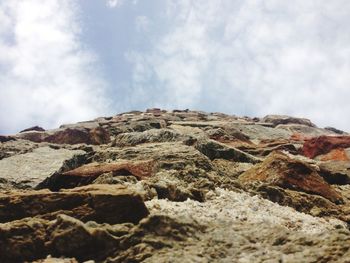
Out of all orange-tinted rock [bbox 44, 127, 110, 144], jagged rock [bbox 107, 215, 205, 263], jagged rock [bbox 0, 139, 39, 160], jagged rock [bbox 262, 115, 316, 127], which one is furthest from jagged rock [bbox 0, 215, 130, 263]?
jagged rock [bbox 262, 115, 316, 127]

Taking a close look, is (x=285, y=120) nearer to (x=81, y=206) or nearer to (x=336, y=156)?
(x=336, y=156)

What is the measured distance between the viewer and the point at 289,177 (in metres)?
20.7

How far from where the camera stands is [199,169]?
19359mm

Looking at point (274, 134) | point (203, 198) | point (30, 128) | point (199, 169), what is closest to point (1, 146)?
point (199, 169)

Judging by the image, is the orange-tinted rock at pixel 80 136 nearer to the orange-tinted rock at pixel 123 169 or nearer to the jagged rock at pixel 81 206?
the orange-tinted rock at pixel 123 169

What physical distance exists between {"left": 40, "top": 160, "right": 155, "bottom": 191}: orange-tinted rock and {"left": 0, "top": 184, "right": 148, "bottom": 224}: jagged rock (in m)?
5.78

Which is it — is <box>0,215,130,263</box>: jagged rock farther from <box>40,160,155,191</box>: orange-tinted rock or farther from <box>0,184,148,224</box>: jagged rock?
<box>40,160,155,191</box>: orange-tinted rock

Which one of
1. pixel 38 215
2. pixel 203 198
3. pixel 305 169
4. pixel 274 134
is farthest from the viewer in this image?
pixel 274 134

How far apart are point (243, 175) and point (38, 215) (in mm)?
10763

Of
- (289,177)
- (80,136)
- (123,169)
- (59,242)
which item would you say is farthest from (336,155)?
(59,242)

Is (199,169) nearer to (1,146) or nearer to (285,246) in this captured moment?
(285,246)

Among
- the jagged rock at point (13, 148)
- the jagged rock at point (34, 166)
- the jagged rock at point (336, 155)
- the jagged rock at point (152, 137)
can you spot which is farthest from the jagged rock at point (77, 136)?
the jagged rock at point (34, 166)

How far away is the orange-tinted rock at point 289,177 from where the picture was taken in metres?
20.4

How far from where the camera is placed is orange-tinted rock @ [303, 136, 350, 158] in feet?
112
